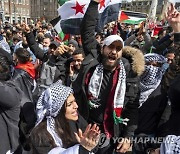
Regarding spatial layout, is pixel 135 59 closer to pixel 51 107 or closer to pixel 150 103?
pixel 150 103

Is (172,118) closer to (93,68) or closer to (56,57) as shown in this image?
(93,68)

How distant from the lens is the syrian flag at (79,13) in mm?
4516

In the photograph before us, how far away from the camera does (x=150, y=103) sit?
3.09 metres

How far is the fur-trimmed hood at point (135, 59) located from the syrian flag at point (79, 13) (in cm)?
151

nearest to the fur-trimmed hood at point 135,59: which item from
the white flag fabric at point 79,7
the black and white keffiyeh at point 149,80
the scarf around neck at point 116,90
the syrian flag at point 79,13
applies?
the scarf around neck at point 116,90

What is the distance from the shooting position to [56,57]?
4.17 m

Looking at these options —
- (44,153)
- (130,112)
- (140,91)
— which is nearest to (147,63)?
(140,91)

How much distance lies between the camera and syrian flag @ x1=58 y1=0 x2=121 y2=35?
452 cm

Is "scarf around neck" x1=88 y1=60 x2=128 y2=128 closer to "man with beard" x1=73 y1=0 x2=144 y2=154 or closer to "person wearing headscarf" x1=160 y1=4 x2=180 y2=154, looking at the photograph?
"man with beard" x1=73 y1=0 x2=144 y2=154

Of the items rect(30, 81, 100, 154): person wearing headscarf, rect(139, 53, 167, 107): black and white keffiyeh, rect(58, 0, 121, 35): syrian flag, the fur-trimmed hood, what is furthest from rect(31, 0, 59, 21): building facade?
rect(30, 81, 100, 154): person wearing headscarf

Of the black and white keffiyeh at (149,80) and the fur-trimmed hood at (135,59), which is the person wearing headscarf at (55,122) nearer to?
the fur-trimmed hood at (135,59)

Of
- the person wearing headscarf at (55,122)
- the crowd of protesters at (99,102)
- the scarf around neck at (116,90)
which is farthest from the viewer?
the scarf around neck at (116,90)

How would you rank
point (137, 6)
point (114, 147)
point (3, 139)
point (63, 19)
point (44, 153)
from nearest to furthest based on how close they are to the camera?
point (44, 153) < point (3, 139) < point (114, 147) < point (63, 19) < point (137, 6)

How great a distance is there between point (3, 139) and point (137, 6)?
78850 millimetres
